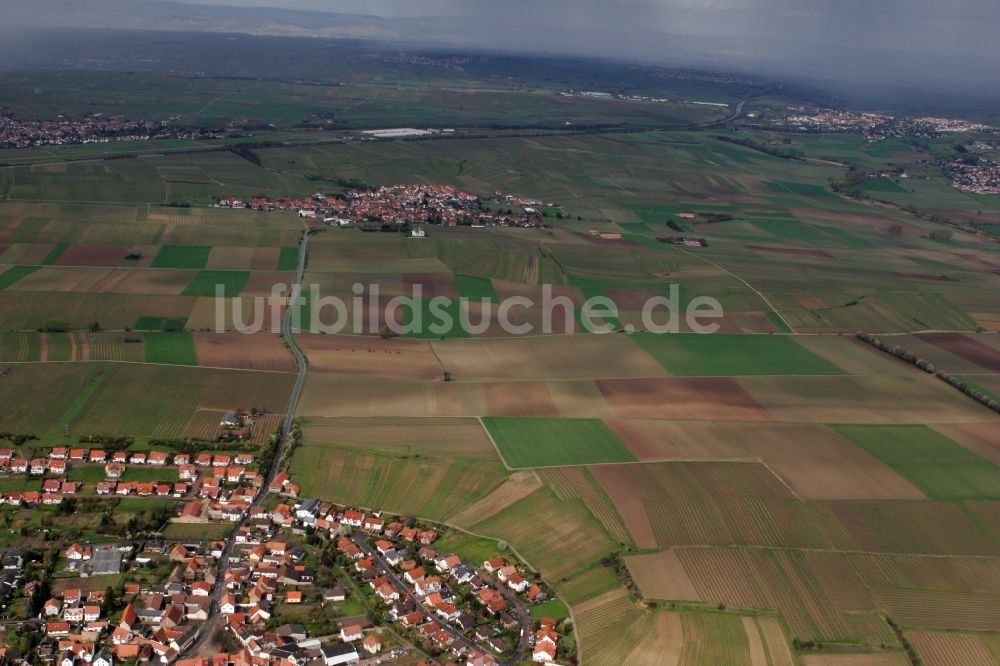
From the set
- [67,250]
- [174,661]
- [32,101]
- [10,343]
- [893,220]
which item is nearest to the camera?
[174,661]

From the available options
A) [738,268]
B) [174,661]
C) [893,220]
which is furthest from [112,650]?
[893,220]

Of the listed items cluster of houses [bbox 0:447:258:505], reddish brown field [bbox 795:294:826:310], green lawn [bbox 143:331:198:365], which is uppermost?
reddish brown field [bbox 795:294:826:310]

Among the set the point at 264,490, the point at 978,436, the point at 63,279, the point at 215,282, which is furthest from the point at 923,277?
the point at 63,279

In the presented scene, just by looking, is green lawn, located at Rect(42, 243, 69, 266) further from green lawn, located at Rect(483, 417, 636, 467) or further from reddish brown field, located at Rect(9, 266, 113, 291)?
green lawn, located at Rect(483, 417, 636, 467)

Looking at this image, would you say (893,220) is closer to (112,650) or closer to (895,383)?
(895,383)

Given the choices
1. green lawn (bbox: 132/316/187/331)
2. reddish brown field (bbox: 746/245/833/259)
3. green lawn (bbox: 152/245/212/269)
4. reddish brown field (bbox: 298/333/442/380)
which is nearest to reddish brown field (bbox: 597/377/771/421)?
reddish brown field (bbox: 298/333/442/380)

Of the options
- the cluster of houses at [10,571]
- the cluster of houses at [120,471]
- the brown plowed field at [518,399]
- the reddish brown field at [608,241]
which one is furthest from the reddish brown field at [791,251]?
the cluster of houses at [10,571]

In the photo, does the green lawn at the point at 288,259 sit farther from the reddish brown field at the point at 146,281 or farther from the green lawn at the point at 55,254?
the green lawn at the point at 55,254
